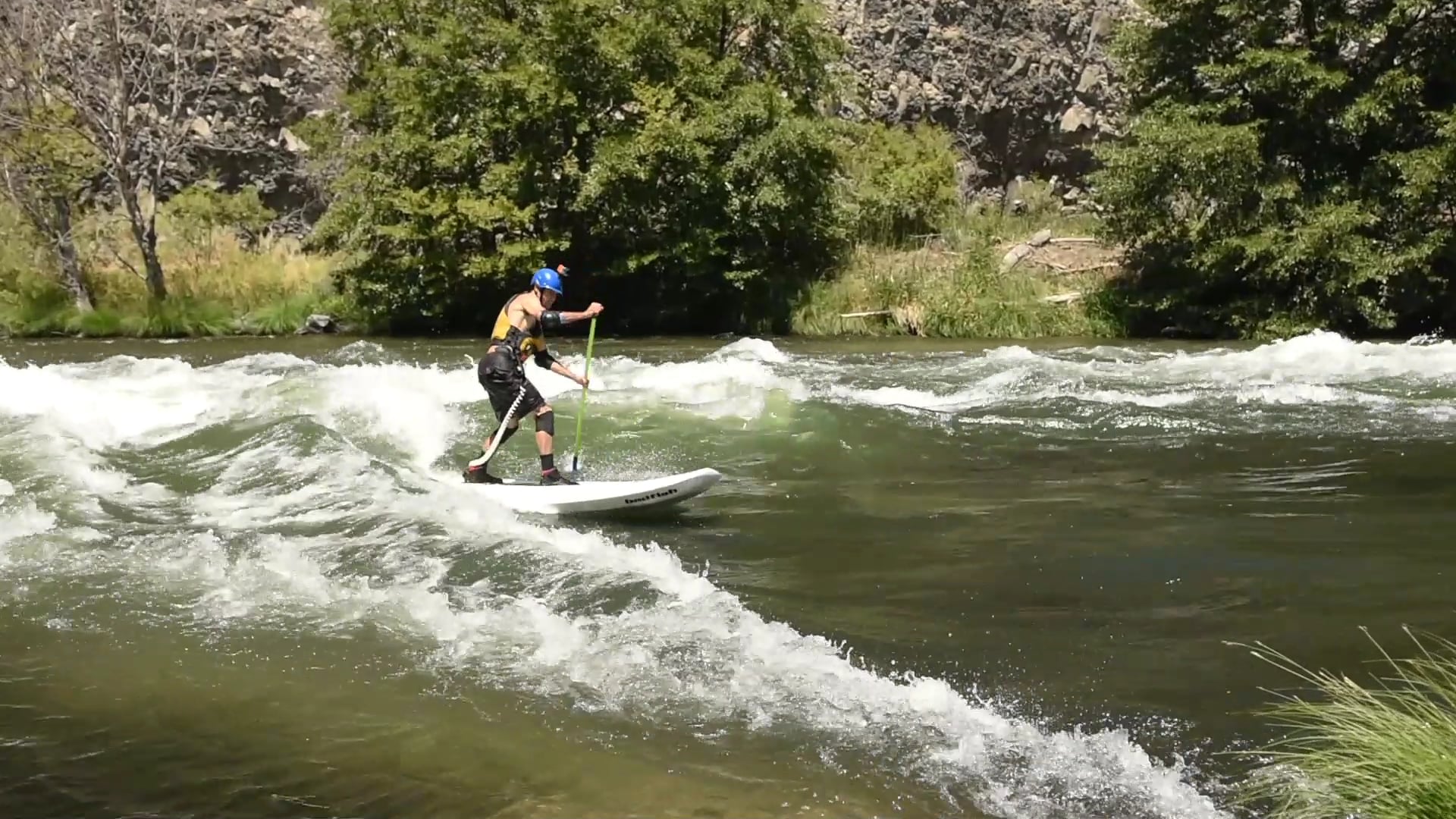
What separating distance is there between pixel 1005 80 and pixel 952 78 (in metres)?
1.26

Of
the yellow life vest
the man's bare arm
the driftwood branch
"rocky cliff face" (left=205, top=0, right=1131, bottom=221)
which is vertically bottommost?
the driftwood branch

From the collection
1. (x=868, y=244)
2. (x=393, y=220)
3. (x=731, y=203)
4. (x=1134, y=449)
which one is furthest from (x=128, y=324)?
(x=1134, y=449)

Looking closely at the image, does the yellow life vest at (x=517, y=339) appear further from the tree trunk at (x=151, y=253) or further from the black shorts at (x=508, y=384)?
the tree trunk at (x=151, y=253)

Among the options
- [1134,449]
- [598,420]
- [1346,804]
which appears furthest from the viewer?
[598,420]

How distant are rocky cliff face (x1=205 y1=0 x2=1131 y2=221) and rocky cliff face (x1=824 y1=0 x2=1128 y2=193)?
0.02 metres

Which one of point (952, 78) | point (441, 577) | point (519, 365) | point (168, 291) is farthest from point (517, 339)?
point (952, 78)

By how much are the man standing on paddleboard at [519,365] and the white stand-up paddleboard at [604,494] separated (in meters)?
0.49

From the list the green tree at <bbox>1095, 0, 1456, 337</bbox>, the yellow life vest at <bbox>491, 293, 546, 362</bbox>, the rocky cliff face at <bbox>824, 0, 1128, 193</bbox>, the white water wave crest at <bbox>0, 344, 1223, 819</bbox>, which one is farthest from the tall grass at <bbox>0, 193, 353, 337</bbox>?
the yellow life vest at <bbox>491, 293, 546, 362</bbox>

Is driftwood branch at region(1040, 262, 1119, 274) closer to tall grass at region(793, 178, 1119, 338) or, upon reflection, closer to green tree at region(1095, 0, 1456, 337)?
tall grass at region(793, 178, 1119, 338)

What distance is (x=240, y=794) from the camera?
458cm

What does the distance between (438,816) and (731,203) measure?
767 inches

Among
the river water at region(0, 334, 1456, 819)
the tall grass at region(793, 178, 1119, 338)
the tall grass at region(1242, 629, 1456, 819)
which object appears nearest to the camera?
the tall grass at region(1242, 629, 1456, 819)

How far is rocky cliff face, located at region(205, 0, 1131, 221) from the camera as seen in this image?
3117cm

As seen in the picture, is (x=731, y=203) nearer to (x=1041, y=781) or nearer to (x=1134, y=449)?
(x=1134, y=449)
